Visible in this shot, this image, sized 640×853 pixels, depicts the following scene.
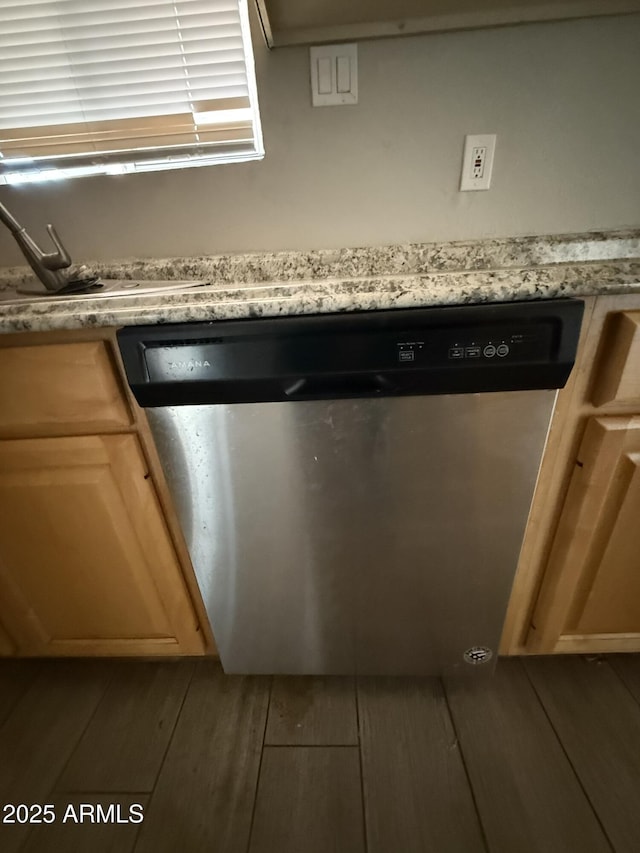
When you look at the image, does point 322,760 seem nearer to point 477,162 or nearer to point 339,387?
point 339,387

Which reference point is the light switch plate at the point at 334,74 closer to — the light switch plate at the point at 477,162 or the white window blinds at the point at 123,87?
the white window blinds at the point at 123,87

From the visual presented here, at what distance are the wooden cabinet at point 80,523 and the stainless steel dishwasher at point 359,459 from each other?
9 centimetres

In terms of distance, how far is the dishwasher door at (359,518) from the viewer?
0.69 m

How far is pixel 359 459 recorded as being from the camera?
0.72 m

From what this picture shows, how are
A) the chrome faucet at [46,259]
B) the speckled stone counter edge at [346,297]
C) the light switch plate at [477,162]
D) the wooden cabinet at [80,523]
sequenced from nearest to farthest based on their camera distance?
the speckled stone counter edge at [346,297] < the wooden cabinet at [80,523] < the chrome faucet at [46,259] < the light switch plate at [477,162]

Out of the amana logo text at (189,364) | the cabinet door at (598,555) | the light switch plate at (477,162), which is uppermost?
the light switch plate at (477,162)

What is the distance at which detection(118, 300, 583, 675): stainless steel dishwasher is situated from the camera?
0.63m

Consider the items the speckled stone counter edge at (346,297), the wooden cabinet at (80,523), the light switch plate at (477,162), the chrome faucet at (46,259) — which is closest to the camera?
the speckled stone counter edge at (346,297)

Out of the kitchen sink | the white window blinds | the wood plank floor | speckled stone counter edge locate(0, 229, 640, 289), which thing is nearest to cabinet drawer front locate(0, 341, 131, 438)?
the kitchen sink

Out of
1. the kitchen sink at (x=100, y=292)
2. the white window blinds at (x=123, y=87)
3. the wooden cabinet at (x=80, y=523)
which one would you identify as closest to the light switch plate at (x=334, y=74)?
the white window blinds at (x=123, y=87)

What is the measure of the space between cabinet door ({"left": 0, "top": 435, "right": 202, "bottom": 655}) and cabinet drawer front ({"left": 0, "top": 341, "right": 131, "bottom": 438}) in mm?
37

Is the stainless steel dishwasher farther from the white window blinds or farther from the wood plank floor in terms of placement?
the white window blinds

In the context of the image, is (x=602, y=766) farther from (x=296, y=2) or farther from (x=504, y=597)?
(x=296, y=2)

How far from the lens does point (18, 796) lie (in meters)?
0.90
